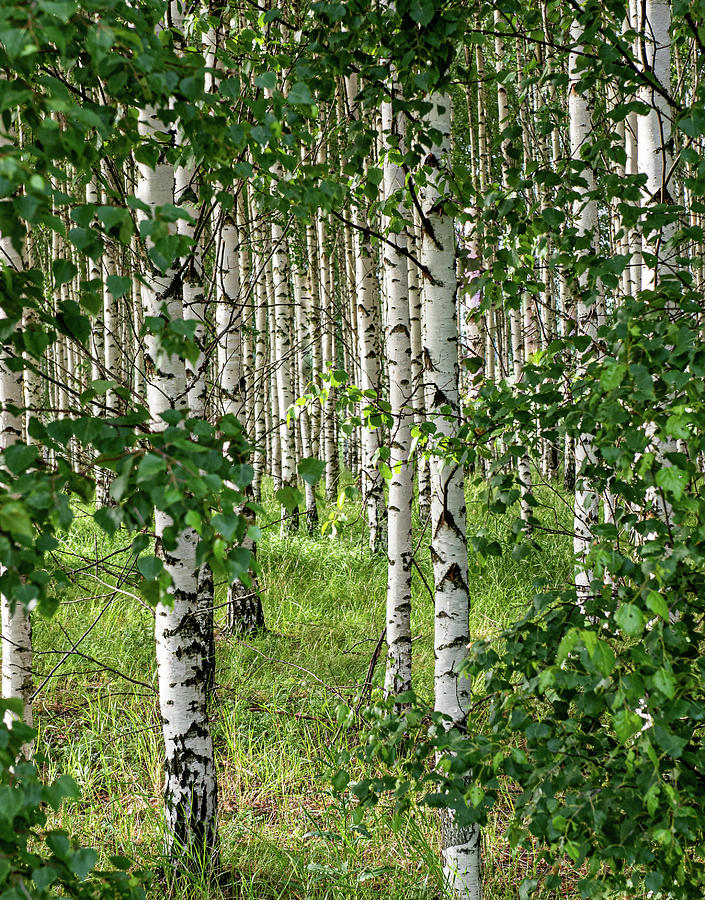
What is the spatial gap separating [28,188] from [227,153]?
2.53 ft

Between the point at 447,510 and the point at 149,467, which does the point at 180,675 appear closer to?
the point at 447,510

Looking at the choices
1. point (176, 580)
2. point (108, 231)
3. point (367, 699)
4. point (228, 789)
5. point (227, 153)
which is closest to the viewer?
point (108, 231)

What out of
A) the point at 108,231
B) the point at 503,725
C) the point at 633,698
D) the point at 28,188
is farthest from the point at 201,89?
the point at 503,725

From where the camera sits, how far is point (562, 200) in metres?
2.09

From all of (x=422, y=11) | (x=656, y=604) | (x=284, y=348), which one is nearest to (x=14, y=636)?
(x=656, y=604)

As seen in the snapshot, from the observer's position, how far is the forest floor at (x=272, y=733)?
2.93m

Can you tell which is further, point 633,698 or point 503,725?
point 503,725

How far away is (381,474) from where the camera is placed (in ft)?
8.59

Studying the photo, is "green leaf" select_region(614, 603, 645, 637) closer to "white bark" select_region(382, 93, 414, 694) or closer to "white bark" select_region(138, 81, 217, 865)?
"white bark" select_region(138, 81, 217, 865)

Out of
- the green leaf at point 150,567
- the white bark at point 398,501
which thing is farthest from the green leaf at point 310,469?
the white bark at point 398,501

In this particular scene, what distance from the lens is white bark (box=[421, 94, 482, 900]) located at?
2510 mm

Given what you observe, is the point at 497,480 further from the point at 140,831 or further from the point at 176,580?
the point at 140,831

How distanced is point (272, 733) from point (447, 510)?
7.10ft

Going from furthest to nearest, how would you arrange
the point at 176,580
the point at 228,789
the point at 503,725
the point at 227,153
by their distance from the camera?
the point at 228,789
the point at 176,580
the point at 503,725
the point at 227,153
